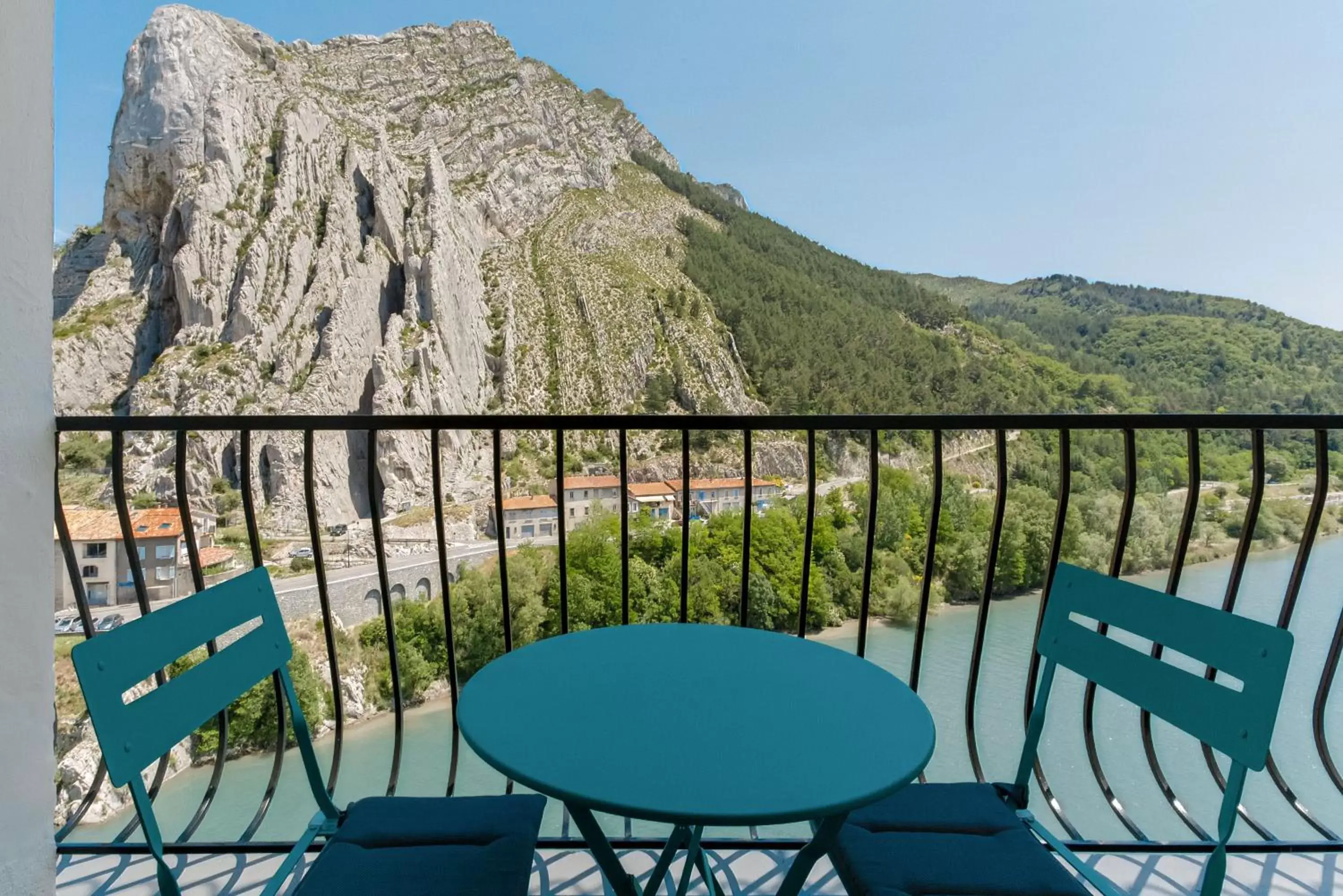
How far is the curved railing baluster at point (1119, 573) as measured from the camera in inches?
70.1

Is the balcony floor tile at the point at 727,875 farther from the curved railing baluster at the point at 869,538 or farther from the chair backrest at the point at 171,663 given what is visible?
the chair backrest at the point at 171,663

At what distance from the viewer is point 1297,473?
326 cm

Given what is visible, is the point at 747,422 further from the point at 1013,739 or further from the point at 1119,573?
the point at 1013,739

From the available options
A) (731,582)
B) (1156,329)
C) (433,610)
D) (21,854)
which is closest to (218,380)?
(433,610)

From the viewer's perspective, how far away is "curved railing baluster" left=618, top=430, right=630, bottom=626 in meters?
1.79

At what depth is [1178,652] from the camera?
112 centimetres

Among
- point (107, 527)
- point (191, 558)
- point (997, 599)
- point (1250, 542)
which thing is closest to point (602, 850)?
point (191, 558)

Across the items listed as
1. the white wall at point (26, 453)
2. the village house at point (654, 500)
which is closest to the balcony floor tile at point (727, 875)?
the white wall at point (26, 453)

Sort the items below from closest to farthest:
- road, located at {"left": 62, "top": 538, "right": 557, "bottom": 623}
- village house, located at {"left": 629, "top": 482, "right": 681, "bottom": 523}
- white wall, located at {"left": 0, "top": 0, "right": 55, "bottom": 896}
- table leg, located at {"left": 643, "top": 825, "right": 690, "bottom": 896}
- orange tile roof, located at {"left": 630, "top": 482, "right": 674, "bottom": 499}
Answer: table leg, located at {"left": 643, "top": 825, "right": 690, "bottom": 896} → white wall, located at {"left": 0, "top": 0, "right": 55, "bottom": 896} → village house, located at {"left": 629, "top": 482, "right": 681, "bottom": 523} → road, located at {"left": 62, "top": 538, "right": 557, "bottom": 623} → orange tile roof, located at {"left": 630, "top": 482, "right": 674, "bottom": 499}

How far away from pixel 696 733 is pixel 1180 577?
156cm

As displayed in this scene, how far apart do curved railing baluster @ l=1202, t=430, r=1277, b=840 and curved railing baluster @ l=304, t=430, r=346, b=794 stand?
6.98 ft

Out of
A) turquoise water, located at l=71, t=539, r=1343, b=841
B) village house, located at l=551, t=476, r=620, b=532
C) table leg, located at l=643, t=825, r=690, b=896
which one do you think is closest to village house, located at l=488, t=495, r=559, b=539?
village house, located at l=551, t=476, r=620, b=532

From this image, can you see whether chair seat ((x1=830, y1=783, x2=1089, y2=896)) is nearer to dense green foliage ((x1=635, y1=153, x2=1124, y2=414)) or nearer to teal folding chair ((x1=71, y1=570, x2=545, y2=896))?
teal folding chair ((x1=71, y1=570, x2=545, y2=896))

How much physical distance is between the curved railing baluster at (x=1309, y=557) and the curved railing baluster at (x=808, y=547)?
4.00 feet
